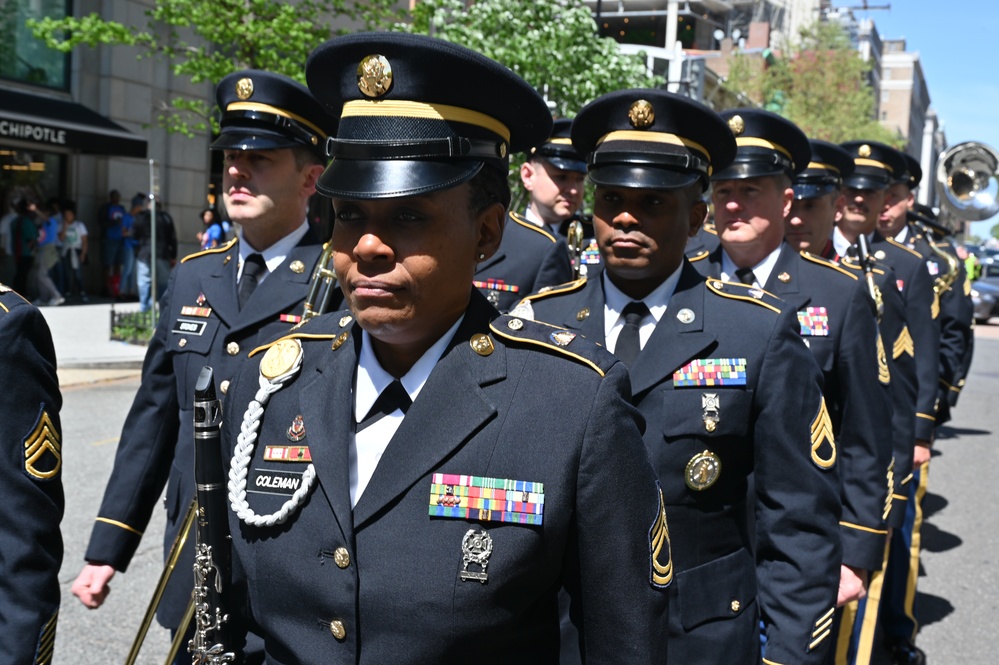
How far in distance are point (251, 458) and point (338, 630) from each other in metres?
0.39

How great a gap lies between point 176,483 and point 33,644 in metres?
1.45

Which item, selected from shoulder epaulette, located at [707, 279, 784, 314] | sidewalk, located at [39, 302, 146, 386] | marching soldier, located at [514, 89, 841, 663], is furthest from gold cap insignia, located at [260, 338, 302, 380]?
sidewalk, located at [39, 302, 146, 386]

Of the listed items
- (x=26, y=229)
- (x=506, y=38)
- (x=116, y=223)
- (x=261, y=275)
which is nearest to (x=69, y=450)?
(x=261, y=275)

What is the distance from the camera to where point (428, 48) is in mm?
2113

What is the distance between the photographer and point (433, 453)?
2057mm

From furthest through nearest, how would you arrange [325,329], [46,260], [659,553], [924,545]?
1. [46,260]
2. [924,545]
3. [325,329]
4. [659,553]

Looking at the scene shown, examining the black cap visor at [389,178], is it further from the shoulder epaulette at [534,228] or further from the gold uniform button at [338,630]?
the shoulder epaulette at [534,228]

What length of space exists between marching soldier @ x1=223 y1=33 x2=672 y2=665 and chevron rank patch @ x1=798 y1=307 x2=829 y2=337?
2.27 meters

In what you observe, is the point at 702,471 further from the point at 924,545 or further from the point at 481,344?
the point at 924,545

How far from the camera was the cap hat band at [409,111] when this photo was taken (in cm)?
214

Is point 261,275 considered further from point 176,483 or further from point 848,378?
point 848,378

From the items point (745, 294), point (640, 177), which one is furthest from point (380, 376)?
point (745, 294)

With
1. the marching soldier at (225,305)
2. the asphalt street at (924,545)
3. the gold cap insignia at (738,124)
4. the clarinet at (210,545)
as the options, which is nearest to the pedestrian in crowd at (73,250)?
the asphalt street at (924,545)

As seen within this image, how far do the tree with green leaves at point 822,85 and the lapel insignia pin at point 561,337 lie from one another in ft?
127
